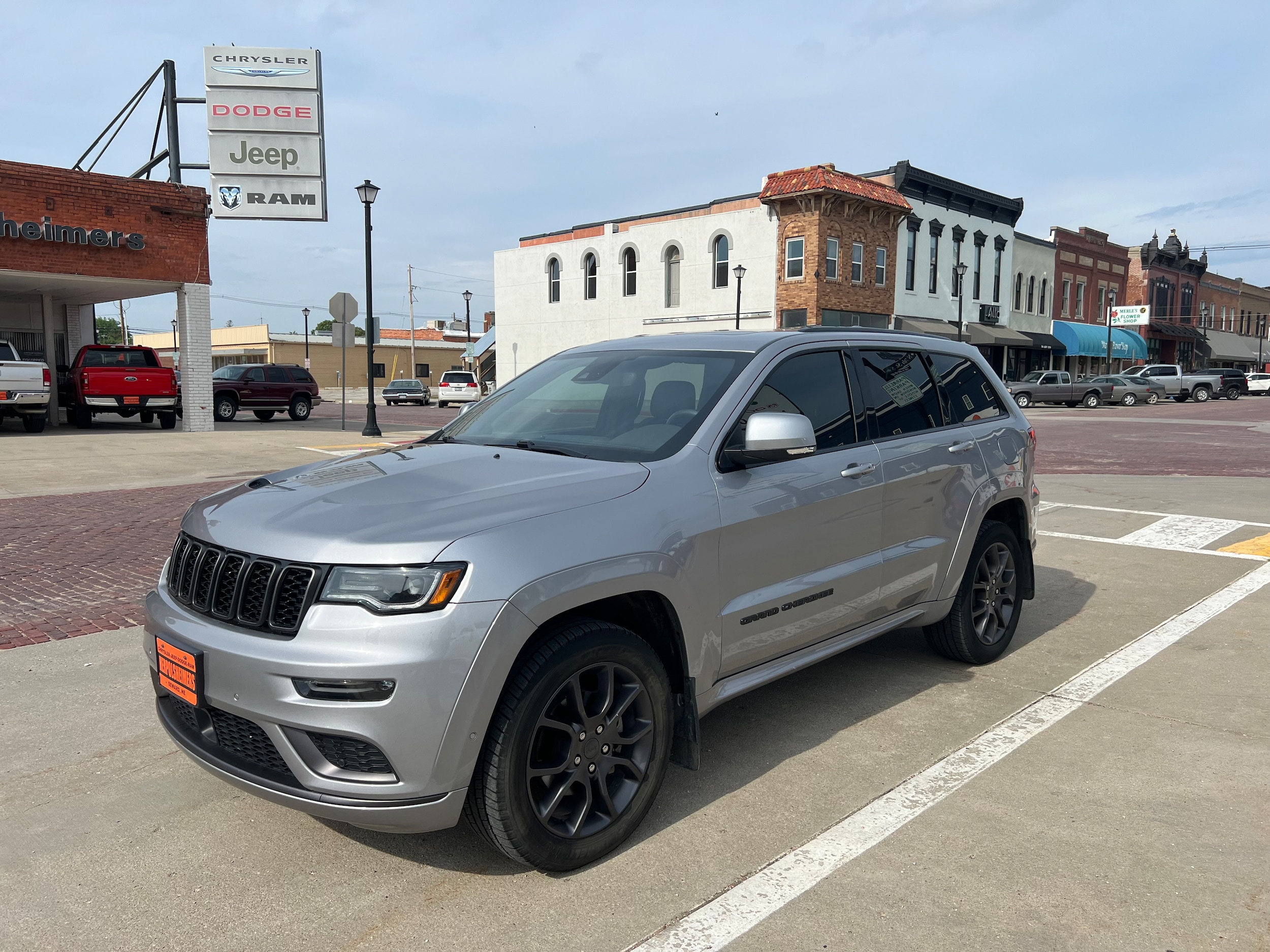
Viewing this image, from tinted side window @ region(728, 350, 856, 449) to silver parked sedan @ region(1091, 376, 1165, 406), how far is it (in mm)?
45091

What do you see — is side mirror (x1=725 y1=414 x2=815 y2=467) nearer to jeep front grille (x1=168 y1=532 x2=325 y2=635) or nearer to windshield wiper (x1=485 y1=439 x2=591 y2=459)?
windshield wiper (x1=485 y1=439 x2=591 y2=459)

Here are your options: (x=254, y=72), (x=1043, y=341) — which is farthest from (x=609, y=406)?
(x=1043, y=341)

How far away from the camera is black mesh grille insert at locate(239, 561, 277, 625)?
289cm

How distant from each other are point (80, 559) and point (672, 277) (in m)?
34.2

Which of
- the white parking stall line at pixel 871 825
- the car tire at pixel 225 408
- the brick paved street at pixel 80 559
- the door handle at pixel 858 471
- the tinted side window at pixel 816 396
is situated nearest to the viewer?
the white parking stall line at pixel 871 825

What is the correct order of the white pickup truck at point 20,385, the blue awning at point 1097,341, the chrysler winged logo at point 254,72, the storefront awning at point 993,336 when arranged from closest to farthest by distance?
the white pickup truck at point 20,385 → the chrysler winged logo at point 254,72 → the storefront awning at point 993,336 → the blue awning at point 1097,341

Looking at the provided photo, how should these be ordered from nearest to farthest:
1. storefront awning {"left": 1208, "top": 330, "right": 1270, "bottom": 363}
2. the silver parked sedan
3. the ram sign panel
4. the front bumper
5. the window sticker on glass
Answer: the front bumper, the window sticker on glass, the ram sign panel, the silver parked sedan, storefront awning {"left": 1208, "top": 330, "right": 1270, "bottom": 363}

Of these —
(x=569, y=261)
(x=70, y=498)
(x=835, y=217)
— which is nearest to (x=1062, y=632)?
(x=70, y=498)

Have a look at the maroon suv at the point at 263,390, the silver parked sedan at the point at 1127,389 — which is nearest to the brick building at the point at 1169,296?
the silver parked sedan at the point at 1127,389

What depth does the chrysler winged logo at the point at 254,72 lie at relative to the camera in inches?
1033

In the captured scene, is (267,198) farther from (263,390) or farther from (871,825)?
(871,825)

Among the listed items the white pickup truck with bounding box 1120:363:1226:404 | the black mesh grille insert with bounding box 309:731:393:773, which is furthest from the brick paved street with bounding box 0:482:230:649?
the white pickup truck with bounding box 1120:363:1226:404

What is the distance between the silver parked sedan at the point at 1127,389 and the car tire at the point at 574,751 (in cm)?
4660

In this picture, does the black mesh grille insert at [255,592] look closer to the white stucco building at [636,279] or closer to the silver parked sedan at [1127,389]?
the white stucco building at [636,279]
